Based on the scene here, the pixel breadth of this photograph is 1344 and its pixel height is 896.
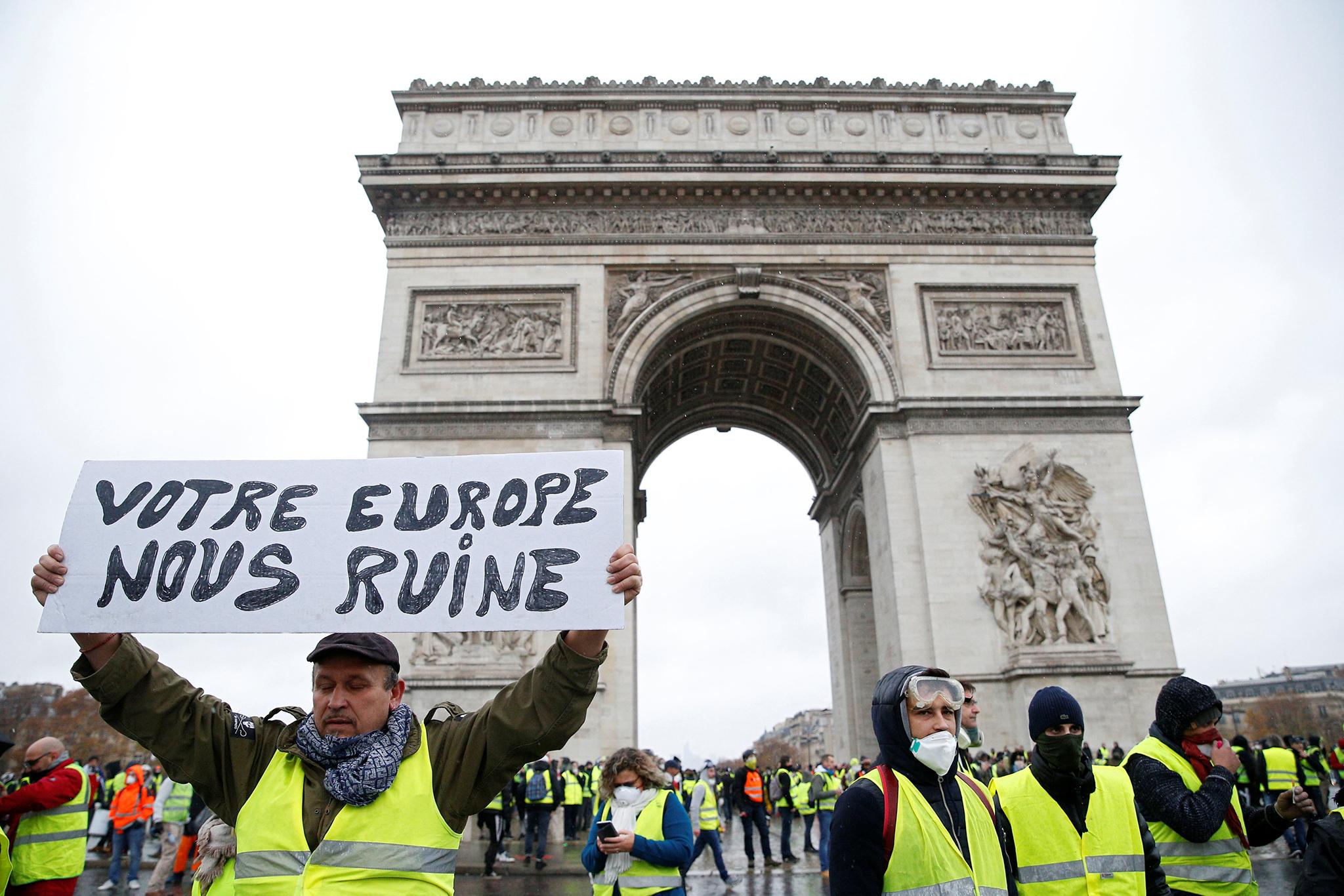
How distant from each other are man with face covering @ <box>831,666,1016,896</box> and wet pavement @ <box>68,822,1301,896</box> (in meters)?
7.53

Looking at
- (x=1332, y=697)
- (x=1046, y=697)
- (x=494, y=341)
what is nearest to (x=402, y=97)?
(x=494, y=341)

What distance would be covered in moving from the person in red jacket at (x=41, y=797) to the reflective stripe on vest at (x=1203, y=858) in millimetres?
5981

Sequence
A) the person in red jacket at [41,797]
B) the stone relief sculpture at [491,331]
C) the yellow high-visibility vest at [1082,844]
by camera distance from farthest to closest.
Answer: the stone relief sculpture at [491,331]
the person in red jacket at [41,797]
the yellow high-visibility vest at [1082,844]

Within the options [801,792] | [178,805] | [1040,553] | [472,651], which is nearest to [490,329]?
[472,651]

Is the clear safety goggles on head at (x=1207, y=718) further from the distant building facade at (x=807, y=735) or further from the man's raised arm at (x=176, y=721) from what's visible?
the distant building facade at (x=807, y=735)

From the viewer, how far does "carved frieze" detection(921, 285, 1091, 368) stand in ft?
61.5

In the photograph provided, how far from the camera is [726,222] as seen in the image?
64.6ft

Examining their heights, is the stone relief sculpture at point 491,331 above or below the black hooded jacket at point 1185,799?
above

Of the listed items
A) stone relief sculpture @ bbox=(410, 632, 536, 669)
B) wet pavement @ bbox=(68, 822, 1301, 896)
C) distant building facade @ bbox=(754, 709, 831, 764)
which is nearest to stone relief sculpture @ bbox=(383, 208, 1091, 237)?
stone relief sculpture @ bbox=(410, 632, 536, 669)

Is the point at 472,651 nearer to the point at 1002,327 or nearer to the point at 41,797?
the point at 41,797

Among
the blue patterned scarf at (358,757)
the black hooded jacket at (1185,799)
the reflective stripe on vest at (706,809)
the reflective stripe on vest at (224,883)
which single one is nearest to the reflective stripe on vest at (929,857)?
the black hooded jacket at (1185,799)

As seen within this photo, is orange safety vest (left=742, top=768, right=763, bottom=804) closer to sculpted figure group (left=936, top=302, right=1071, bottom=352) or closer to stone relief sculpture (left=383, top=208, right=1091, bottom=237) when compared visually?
sculpted figure group (left=936, top=302, right=1071, bottom=352)

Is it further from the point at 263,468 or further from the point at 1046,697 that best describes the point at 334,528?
the point at 1046,697

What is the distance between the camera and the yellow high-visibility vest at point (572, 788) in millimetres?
14281
